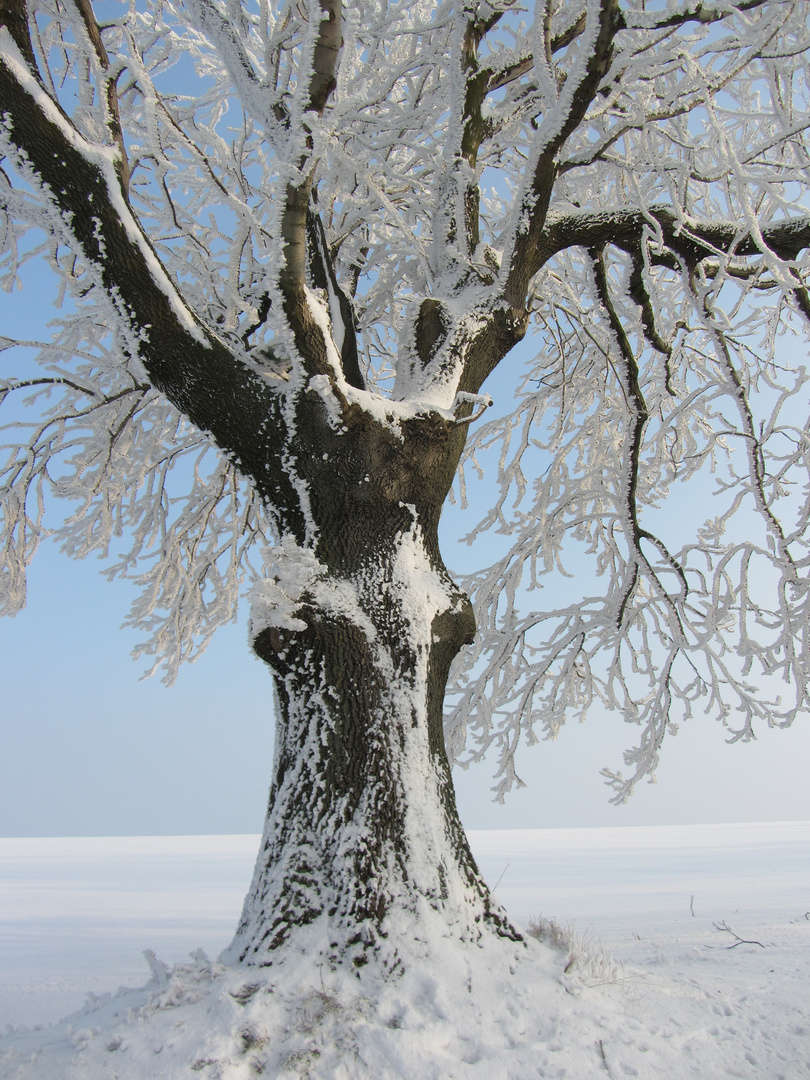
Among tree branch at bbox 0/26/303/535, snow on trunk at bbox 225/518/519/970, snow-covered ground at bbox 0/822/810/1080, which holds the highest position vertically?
tree branch at bbox 0/26/303/535

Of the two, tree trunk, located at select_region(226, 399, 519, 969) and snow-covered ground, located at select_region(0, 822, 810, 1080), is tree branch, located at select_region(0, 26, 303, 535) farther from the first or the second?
→ snow-covered ground, located at select_region(0, 822, 810, 1080)

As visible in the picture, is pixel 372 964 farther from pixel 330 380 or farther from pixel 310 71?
pixel 310 71

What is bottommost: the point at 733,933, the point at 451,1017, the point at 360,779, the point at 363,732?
the point at 733,933

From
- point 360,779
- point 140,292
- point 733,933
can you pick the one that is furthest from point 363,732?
point 733,933

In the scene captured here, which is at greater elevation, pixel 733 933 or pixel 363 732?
pixel 363 732

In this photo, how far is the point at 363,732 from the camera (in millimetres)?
2186

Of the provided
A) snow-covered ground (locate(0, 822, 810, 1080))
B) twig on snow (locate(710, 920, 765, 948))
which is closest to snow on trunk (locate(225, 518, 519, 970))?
snow-covered ground (locate(0, 822, 810, 1080))

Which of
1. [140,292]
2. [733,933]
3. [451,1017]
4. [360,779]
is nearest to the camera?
[451,1017]

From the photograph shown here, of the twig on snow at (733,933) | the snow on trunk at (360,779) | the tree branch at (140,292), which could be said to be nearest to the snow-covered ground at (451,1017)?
the twig on snow at (733,933)

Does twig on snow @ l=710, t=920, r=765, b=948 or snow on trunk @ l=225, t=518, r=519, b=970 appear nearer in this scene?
snow on trunk @ l=225, t=518, r=519, b=970

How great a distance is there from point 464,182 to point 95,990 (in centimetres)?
410

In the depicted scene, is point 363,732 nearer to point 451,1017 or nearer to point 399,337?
point 451,1017

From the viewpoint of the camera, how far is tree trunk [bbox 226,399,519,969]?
1.95m

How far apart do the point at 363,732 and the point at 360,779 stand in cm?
16
